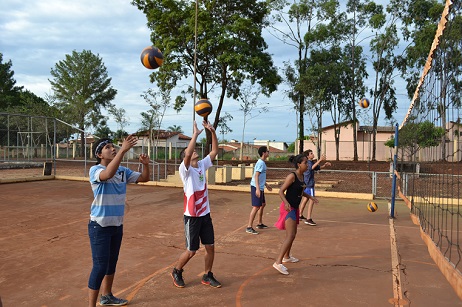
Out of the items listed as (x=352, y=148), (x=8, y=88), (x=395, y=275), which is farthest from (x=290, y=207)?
(x=8, y=88)

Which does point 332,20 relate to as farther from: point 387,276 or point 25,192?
point 387,276

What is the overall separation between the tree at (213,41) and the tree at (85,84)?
93.9 ft

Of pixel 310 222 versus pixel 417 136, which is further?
pixel 417 136

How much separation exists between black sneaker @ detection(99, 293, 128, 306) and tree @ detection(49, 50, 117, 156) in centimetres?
4983

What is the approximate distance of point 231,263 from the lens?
5727 millimetres

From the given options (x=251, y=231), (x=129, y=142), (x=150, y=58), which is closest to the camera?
(x=129, y=142)

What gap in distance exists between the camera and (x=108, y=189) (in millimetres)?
3891

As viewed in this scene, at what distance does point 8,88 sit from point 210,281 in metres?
60.1

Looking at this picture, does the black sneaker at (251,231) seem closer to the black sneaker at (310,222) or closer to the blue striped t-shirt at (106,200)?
the black sneaker at (310,222)

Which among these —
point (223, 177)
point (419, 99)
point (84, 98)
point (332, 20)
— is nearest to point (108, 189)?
point (419, 99)

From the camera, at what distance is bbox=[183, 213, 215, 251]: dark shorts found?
15.3 feet

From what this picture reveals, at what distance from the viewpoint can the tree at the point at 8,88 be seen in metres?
51.8

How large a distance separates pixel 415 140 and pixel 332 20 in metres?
25.8

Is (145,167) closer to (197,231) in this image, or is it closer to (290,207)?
(197,231)
